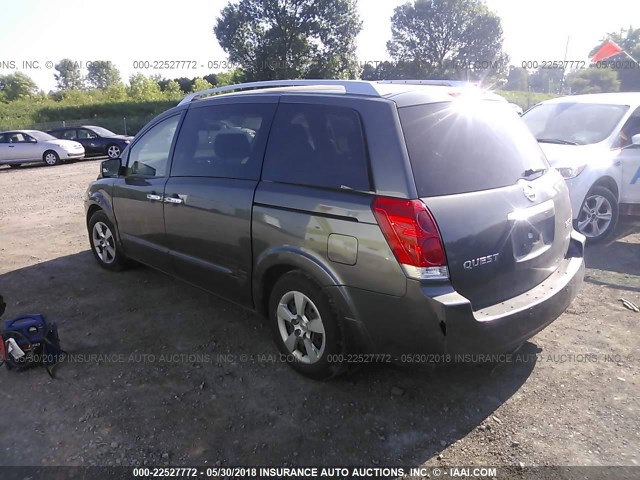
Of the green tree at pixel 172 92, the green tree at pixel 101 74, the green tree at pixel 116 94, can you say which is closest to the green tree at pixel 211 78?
the green tree at pixel 172 92

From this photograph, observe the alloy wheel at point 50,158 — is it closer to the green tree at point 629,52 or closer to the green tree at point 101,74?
the green tree at point 629,52

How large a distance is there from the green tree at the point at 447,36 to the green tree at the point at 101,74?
53.4 metres

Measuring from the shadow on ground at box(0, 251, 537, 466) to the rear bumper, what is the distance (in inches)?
10.3

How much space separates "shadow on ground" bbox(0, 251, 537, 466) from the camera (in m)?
2.57

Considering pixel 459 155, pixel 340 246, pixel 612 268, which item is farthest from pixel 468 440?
pixel 612 268

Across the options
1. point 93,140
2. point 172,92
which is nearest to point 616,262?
point 93,140

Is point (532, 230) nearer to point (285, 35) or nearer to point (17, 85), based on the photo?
point (285, 35)

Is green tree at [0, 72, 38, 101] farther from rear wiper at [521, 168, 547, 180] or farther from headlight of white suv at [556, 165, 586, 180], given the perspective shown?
rear wiper at [521, 168, 547, 180]

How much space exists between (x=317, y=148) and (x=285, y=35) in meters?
40.3

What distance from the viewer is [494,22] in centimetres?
5622

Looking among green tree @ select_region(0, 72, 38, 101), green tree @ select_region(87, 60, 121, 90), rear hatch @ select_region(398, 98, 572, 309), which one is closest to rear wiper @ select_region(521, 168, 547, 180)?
rear hatch @ select_region(398, 98, 572, 309)

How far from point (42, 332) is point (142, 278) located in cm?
173

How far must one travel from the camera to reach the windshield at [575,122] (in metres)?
6.05

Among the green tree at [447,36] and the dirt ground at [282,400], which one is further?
the green tree at [447,36]
